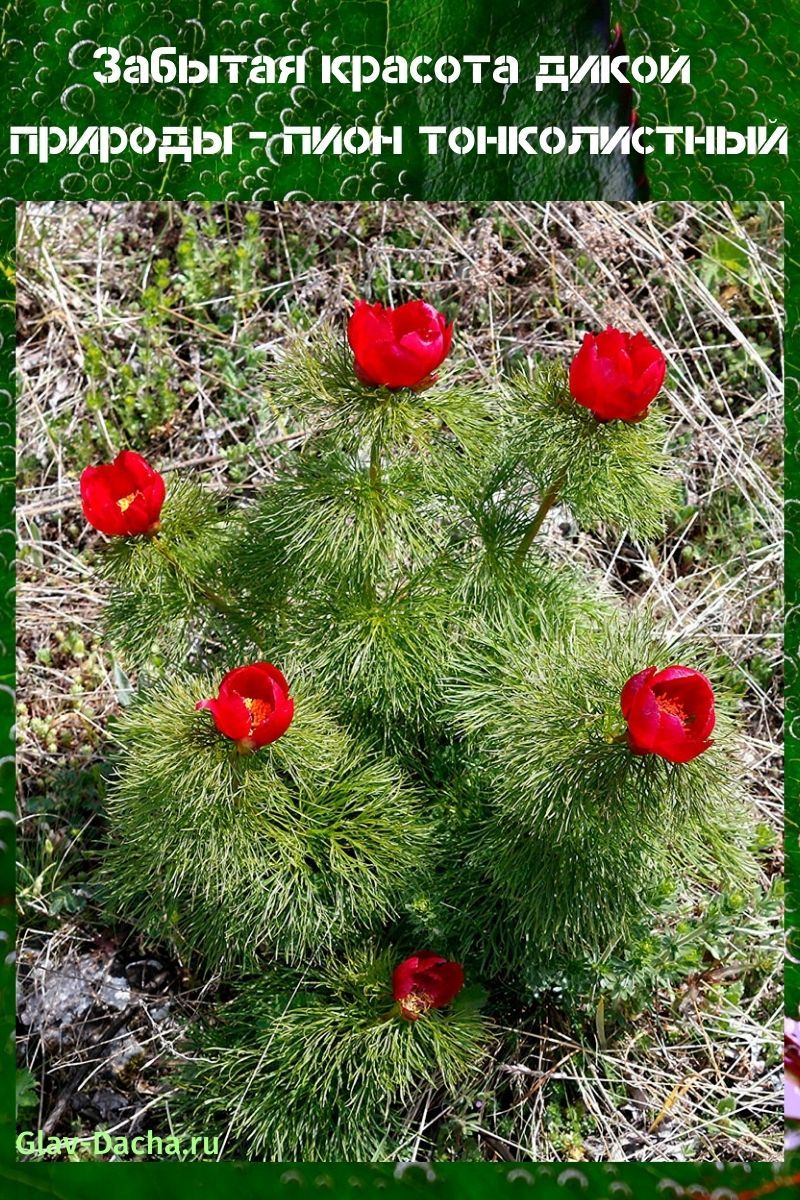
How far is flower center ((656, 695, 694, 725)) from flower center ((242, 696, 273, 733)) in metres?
0.38

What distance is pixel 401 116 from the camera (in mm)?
1345

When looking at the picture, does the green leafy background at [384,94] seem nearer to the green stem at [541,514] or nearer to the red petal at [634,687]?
the green stem at [541,514]

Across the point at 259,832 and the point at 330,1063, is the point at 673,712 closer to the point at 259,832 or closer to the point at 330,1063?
the point at 259,832

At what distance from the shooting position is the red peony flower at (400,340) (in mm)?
1165

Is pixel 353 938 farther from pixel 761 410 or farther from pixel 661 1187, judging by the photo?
pixel 761 410

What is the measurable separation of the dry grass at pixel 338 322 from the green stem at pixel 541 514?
47 cm

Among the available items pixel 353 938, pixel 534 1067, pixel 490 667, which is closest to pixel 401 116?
pixel 490 667

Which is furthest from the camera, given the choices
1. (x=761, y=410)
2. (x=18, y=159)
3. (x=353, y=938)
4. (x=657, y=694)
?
(x=761, y=410)

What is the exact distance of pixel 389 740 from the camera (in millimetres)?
1512

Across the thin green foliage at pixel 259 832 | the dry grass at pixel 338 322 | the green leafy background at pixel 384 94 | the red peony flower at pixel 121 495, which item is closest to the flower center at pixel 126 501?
the red peony flower at pixel 121 495

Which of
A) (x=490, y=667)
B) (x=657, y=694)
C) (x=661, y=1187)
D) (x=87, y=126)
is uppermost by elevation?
(x=87, y=126)

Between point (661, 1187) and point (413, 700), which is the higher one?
point (413, 700)

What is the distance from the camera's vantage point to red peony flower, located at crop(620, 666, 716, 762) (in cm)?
107

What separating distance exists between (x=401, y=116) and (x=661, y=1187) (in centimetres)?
123
